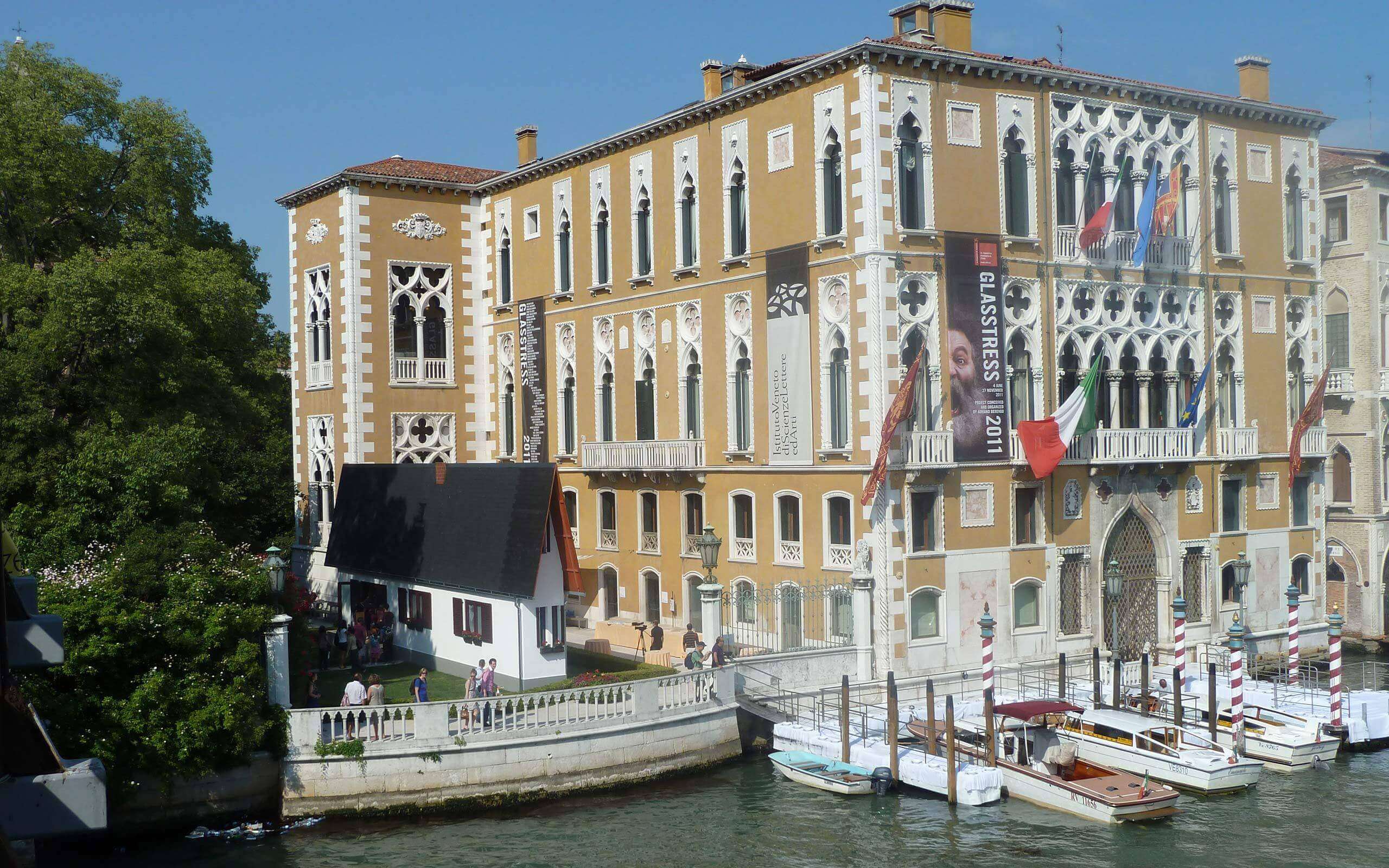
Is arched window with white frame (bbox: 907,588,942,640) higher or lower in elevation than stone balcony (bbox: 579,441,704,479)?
lower

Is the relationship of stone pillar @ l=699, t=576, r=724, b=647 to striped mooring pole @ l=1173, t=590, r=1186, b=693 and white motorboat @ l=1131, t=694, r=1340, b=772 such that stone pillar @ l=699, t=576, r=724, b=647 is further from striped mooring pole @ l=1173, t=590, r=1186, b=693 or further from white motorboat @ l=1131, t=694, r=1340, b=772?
striped mooring pole @ l=1173, t=590, r=1186, b=693

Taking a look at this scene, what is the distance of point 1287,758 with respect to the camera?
26375mm

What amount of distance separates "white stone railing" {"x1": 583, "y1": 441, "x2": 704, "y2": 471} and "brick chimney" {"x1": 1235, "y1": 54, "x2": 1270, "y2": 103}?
1855 cm

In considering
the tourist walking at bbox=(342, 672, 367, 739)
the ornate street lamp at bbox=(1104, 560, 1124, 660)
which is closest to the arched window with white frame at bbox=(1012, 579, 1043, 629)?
the ornate street lamp at bbox=(1104, 560, 1124, 660)

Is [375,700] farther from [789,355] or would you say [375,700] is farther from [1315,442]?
[1315,442]

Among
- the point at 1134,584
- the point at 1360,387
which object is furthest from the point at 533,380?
the point at 1360,387

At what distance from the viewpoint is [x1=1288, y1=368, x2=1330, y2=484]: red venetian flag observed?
35.7m

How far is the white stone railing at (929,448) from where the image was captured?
29.7m

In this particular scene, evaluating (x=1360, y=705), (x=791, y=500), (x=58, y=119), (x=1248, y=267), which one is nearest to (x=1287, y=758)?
(x=1360, y=705)

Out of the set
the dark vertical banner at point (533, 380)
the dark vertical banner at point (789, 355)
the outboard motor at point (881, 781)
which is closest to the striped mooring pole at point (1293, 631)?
the dark vertical banner at point (789, 355)

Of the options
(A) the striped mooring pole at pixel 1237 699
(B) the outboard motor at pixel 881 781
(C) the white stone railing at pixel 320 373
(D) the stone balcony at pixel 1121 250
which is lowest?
(B) the outboard motor at pixel 881 781

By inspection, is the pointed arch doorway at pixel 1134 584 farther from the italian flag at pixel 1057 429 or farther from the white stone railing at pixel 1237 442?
the italian flag at pixel 1057 429

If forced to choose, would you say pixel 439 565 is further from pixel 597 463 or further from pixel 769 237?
pixel 769 237

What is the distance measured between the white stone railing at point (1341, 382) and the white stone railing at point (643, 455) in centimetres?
2046
